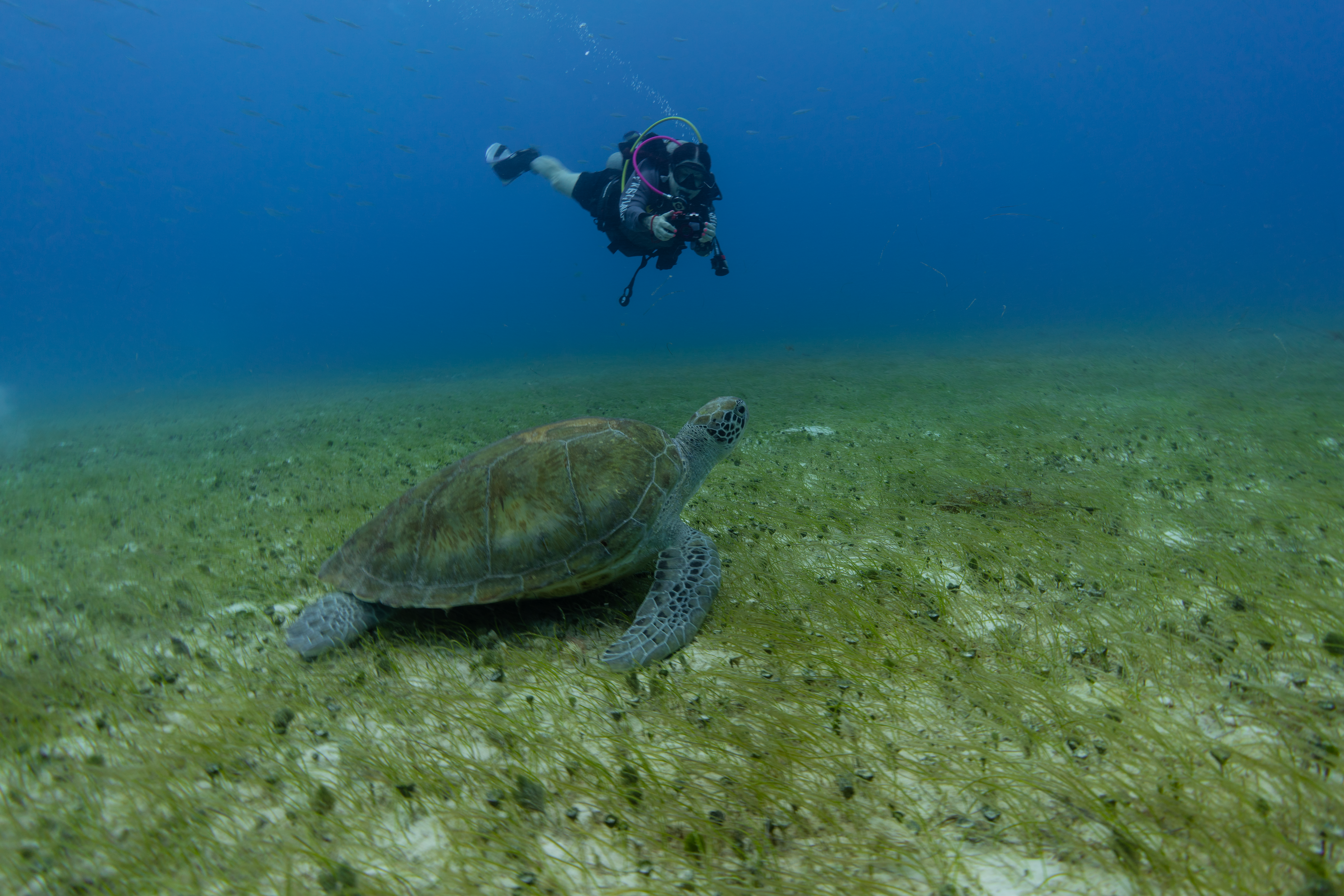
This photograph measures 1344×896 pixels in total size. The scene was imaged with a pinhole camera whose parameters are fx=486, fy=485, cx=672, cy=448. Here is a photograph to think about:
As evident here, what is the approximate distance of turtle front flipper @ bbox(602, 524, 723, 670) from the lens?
10.2 ft

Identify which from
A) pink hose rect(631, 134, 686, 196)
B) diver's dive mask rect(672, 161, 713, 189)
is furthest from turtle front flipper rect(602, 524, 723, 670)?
diver's dive mask rect(672, 161, 713, 189)

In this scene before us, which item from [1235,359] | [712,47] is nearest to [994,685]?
[1235,359]

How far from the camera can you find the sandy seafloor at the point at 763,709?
171 cm

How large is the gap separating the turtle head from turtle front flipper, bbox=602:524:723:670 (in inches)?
32.0

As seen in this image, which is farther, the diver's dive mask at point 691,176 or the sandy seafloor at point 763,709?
the diver's dive mask at point 691,176

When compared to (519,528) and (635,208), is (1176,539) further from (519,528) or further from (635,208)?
(635,208)

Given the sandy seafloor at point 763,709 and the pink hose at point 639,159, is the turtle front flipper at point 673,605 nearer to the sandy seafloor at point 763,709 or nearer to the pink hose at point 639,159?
the sandy seafloor at point 763,709

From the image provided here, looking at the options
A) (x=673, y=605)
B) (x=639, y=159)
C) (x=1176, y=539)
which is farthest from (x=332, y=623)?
(x=639, y=159)

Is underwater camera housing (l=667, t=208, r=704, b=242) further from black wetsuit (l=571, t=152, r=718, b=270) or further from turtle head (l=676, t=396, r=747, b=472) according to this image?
turtle head (l=676, t=396, r=747, b=472)

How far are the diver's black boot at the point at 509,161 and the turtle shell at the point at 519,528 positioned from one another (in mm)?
16150

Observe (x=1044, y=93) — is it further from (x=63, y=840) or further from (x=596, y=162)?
(x=63, y=840)

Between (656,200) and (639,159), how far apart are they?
4.25 feet

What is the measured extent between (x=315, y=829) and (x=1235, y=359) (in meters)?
25.5

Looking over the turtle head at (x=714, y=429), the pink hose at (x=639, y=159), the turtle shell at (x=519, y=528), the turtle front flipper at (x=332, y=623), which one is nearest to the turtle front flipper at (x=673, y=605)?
the turtle shell at (x=519, y=528)
